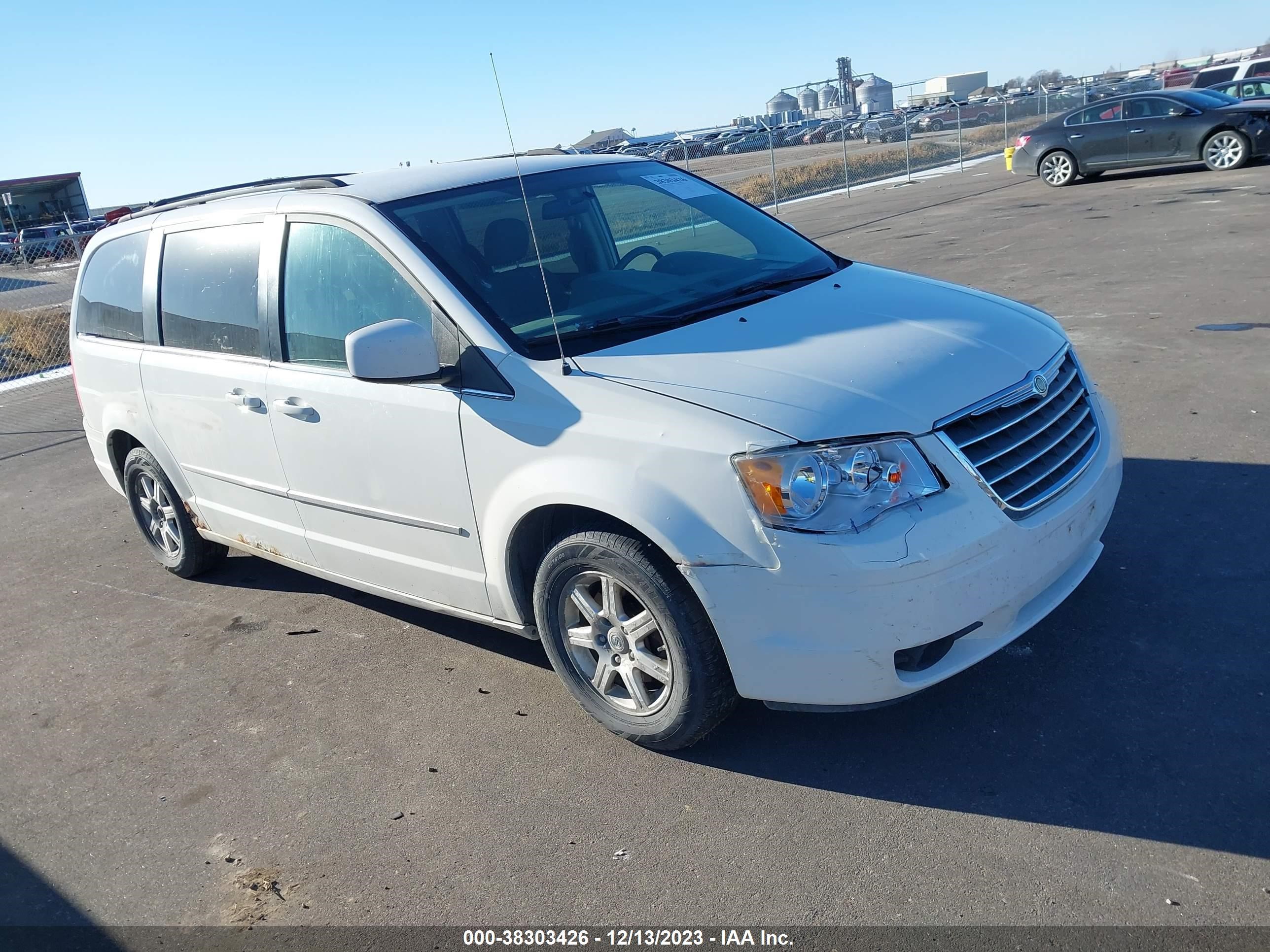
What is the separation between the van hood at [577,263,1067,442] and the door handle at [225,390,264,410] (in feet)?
5.62

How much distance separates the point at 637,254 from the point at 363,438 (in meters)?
1.42

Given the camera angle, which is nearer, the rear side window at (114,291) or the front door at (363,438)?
the front door at (363,438)

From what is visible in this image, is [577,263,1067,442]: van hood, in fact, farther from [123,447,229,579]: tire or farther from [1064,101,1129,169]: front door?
[1064,101,1129,169]: front door

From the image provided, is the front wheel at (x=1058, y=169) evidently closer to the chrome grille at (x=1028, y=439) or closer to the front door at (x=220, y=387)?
the chrome grille at (x=1028, y=439)

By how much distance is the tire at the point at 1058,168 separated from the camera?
19734 millimetres

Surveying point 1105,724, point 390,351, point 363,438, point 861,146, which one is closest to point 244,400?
point 363,438

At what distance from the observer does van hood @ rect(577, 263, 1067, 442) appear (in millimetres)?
3184

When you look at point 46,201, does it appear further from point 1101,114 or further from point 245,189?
point 245,189

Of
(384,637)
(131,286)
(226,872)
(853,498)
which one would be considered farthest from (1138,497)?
(131,286)

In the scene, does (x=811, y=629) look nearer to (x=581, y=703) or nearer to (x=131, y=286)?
(x=581, y=703)

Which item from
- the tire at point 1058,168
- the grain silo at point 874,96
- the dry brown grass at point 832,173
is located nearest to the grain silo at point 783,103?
the grain silo at point 874,96

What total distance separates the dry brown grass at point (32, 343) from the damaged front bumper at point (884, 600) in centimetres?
1410

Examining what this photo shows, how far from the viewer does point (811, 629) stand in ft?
10.1

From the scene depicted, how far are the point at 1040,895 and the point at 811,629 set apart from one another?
Result: 901 mm
